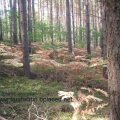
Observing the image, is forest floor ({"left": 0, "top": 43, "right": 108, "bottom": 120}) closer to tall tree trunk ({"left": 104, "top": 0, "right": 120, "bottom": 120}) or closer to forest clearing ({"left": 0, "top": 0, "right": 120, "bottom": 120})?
forest clearing ({"left": 0, "top": 0, "right": 120, "bottom": 120})

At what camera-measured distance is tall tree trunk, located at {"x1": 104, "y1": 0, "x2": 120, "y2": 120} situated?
3720mm

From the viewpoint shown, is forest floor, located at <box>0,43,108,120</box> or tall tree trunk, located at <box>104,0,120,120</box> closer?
tall tree trunk, located at <box>104,0,120,120</box>

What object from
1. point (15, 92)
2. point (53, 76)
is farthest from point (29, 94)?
point (53, 76)

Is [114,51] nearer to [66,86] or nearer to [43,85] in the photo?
[66,86]

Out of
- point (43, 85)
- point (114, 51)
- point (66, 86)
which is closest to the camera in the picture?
point (114, 51)

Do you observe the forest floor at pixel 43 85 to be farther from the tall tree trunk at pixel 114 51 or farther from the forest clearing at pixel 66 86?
the tall tree trunk at pixel 114 51

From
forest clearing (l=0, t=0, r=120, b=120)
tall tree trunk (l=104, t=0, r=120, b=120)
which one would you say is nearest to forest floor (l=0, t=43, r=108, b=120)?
forest clearing (l=0, t=0, r=120, b=120)

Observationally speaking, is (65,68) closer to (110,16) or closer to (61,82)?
(61,82)

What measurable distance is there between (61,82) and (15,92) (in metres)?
2.28

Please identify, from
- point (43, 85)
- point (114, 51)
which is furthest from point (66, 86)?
point (114, 51)

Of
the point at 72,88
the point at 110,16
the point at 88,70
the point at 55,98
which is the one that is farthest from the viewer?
the point at 88,70

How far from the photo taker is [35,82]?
10.4m

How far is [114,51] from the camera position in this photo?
12.4 feet

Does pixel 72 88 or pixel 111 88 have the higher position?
pixel 111 88
